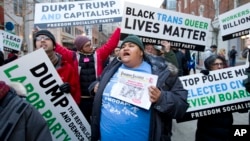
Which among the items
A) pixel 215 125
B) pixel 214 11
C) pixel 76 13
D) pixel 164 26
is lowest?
pixel 215 125

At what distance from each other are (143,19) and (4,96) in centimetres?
381

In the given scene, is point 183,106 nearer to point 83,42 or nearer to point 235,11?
point 83,42

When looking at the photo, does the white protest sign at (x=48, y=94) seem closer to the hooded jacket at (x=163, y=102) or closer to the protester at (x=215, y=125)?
the hooded jacket at (x=163, y=102)

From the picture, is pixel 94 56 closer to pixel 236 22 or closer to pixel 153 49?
pixel 153 49

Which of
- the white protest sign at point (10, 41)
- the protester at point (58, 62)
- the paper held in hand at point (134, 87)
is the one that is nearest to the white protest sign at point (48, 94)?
the protester at point (58, 62)

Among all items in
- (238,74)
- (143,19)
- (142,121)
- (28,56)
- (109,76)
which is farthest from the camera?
(143,19)

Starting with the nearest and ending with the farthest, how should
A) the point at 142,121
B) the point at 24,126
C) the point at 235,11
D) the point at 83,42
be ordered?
the point at 24,126, the point at 142,121, the point at 83,42, the point at 235,11

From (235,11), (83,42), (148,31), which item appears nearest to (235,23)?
(235,11)

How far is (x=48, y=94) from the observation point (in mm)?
3887

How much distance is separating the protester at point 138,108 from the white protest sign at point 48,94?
3.29 ft

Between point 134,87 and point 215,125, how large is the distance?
5.60 feet

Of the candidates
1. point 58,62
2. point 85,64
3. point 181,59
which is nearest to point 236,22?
point 181,59

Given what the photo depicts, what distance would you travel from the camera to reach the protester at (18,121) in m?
1.92

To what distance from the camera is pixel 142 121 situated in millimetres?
2781
